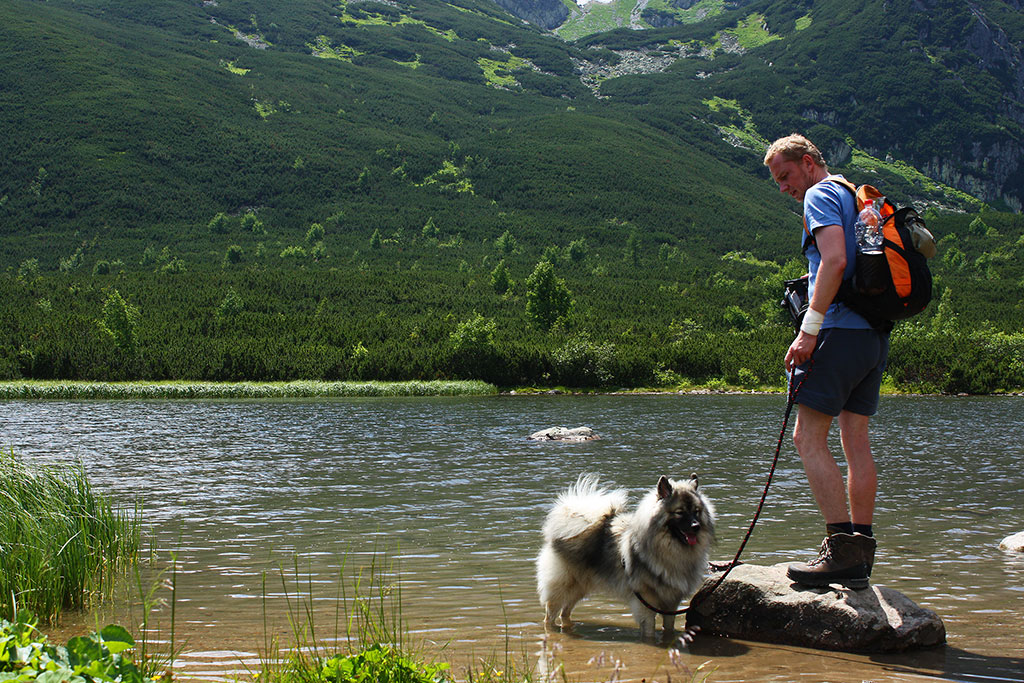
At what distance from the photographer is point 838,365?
6.17 meters

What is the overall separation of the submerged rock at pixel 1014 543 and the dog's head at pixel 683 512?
17.0 ft

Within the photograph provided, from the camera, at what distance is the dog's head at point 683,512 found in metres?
6.56

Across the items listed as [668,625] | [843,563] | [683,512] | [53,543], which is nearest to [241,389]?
[53,543]

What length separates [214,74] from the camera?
180250 mm

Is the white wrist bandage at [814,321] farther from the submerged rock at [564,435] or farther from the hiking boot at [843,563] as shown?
the submerged rock at [564,435]

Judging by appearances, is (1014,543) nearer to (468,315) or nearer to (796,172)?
(796,172)

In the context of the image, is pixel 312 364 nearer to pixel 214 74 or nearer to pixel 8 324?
pixel 8 324

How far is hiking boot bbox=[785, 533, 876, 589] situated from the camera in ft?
21.1

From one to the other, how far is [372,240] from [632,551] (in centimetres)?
12034

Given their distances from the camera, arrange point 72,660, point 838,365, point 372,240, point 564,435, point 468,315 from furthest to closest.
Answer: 1. point 372,240
2. point 468,315
3. point 564,435
4. point 838,365
5. point 72,660

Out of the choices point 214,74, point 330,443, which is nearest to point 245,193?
point 214,74

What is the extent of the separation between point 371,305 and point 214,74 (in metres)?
116

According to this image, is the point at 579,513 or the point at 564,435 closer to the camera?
the point at 579,513

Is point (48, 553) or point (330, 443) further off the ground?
point (48, 553)
